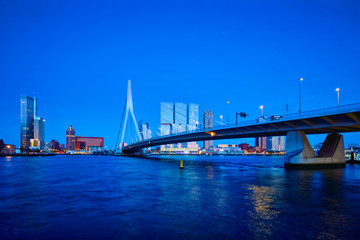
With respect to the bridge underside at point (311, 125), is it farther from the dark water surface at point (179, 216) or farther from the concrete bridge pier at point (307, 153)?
the dark water surface at point (179, 216)

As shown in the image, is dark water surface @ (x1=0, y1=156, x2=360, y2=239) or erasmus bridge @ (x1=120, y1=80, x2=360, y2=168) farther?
erasmus bridge @ (x1=120, y1=80, x2=360, y2=168)

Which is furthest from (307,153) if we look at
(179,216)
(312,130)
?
(179,216)

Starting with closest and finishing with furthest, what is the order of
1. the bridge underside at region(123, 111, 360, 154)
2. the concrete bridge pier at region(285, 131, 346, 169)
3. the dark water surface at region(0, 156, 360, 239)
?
the dark water surface at region(0, 156, 360, 239) < the bridge underside at region(123, 111, 360, 154) < the concrete bridge pier at region(285, 131, 346, 169)

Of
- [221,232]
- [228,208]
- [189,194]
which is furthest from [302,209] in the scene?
[189,194]

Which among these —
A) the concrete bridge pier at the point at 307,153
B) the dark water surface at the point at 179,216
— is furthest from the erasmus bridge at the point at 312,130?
the dark water surface at the point at 179,216

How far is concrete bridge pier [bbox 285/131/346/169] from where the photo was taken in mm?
44219

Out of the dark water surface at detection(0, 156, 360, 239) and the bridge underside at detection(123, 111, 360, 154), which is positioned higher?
the bridge underside at detection(123, 111, 360, 154)

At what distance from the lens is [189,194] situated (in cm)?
1950

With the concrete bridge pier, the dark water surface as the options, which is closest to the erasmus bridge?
the concrete bridge pier

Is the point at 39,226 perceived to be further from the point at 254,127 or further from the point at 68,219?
the point at 254,127

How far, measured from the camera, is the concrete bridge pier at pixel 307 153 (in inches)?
1741

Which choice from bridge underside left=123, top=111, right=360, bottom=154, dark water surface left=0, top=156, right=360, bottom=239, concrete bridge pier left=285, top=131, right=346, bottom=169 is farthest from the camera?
concrete bridge pier left=285, top=131, right=346, bottom=169

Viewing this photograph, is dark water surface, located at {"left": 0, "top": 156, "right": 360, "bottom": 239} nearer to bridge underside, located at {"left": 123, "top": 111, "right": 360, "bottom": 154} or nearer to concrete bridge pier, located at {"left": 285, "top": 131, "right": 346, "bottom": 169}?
bridge underside, located at {"left": 123, "top": 111, "right": 360, "bottom": 154}

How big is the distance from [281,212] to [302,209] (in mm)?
1734
